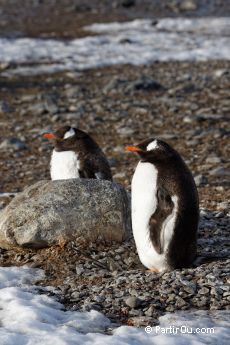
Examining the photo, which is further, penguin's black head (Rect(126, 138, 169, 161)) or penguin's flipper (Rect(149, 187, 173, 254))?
penguin's black head (Rect(126, 138, 169, 161))

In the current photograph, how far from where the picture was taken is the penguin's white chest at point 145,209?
5656 mm

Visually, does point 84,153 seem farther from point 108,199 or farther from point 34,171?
point 34,171

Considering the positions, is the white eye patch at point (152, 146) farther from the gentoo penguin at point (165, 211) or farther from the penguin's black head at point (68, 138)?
the penguin's black head at point (68, 138)

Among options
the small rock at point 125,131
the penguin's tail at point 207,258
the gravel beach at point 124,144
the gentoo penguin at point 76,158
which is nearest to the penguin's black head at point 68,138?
the gentoo penguin at point 76,158

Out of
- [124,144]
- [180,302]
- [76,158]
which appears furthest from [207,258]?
[124,144]

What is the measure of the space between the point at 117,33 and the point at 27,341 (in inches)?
707

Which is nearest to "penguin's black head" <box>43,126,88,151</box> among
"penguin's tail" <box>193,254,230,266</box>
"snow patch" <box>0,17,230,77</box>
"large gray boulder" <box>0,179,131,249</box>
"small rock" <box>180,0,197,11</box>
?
"large gray boulder" <box>0,179,131,249</box>

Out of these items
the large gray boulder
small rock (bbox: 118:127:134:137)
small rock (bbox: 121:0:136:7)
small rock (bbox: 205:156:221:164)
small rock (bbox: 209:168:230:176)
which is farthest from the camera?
small rock (bbox: 121:0:136:7)

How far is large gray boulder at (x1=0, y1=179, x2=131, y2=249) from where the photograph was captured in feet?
20.1

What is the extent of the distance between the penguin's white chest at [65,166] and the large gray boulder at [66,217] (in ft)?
3.67

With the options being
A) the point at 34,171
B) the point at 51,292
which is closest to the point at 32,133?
the point at 34,171

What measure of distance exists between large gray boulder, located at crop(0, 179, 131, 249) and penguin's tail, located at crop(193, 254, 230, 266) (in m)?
0.71

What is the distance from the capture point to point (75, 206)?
6168mm

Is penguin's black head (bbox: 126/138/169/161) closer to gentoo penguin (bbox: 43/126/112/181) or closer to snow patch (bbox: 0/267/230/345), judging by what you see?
snow patch (bbox: 0/267/230/345)
